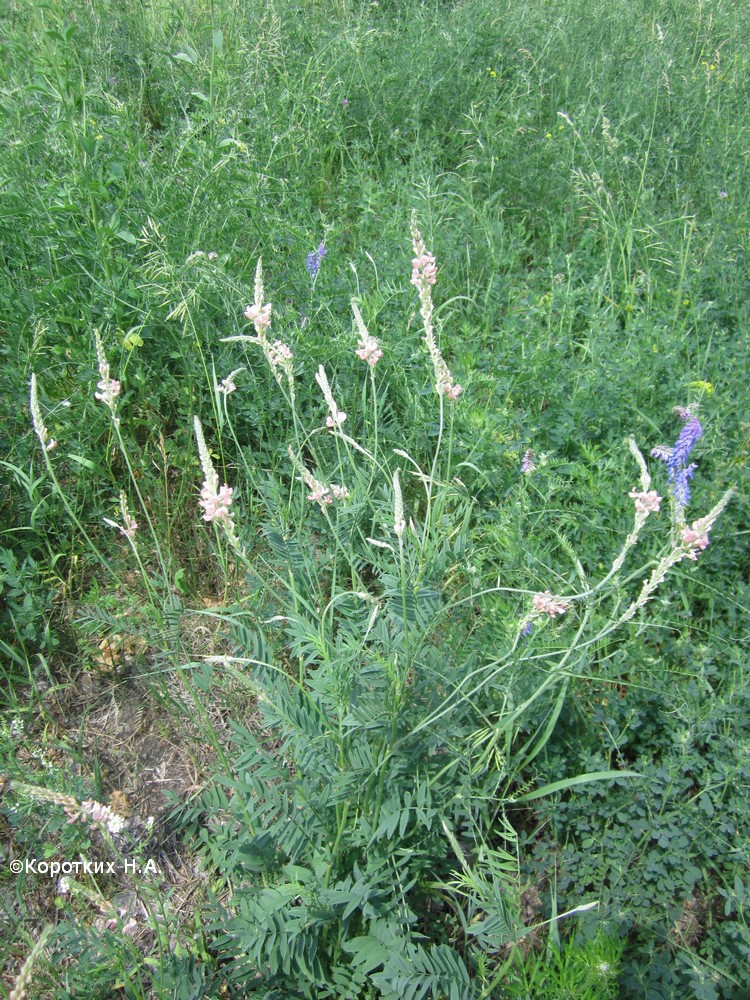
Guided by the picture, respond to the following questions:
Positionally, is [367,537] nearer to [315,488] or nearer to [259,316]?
[315,488]

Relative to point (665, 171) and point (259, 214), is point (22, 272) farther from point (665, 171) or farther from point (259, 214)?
point (665, 171)

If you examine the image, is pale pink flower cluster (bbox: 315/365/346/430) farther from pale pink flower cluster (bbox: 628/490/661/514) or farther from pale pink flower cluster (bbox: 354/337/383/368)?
pale pink flower cluster (bbox: 628/490/661/514)

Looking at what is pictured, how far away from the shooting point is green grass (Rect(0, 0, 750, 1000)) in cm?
153

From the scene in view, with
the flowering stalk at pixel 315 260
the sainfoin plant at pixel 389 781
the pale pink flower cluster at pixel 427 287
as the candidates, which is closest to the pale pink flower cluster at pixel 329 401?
the sainfoin plant at pixel 389 781

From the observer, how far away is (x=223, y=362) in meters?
2.51

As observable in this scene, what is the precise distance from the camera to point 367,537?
7.23 feet

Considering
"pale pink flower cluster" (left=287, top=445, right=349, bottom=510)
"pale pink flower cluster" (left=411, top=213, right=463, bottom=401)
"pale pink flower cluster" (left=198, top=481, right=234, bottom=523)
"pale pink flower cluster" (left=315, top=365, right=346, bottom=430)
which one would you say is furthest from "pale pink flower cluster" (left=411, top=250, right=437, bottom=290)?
"pale pink flower cluster" (left=198, top=481, right=234, bottom=523)

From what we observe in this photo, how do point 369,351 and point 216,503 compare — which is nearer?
point 216,503

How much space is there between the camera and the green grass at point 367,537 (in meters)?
1.53

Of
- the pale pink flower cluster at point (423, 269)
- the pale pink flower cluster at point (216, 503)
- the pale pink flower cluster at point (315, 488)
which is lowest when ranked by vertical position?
the pale pink flower cluster at point (315, 488)

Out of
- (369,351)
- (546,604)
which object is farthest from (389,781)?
(369,351)

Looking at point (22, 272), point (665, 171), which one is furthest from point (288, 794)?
point (665, 171)

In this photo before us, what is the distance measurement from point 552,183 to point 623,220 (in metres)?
0.44

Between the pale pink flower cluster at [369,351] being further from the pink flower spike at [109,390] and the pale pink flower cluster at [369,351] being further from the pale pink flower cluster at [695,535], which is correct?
the pale pink flower cluster at [695,535]
